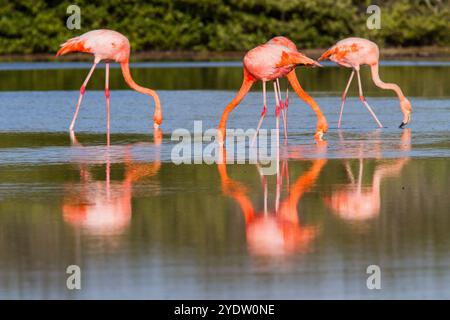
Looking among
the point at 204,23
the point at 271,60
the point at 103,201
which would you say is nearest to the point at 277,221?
the point at 103,201

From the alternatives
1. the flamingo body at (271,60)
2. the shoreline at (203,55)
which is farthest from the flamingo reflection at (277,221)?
the shoreline at (203,55)

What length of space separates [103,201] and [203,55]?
2951 cm

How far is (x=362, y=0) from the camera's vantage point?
4384 cm

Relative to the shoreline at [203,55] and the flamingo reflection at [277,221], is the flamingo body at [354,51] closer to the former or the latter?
the flamingo reflection at [277,221]

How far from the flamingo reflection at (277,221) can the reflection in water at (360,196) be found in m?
0.32

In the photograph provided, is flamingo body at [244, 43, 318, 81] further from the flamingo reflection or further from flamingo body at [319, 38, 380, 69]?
the flamingo reflection

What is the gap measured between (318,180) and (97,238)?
3.14 metres

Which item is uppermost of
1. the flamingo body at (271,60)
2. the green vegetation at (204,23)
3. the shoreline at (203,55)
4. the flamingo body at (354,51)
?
the green vegetation at (204,23)

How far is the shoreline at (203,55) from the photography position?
37.1 metres

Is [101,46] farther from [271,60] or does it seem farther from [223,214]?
[223,214]

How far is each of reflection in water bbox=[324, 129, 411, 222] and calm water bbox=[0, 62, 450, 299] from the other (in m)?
0.02
